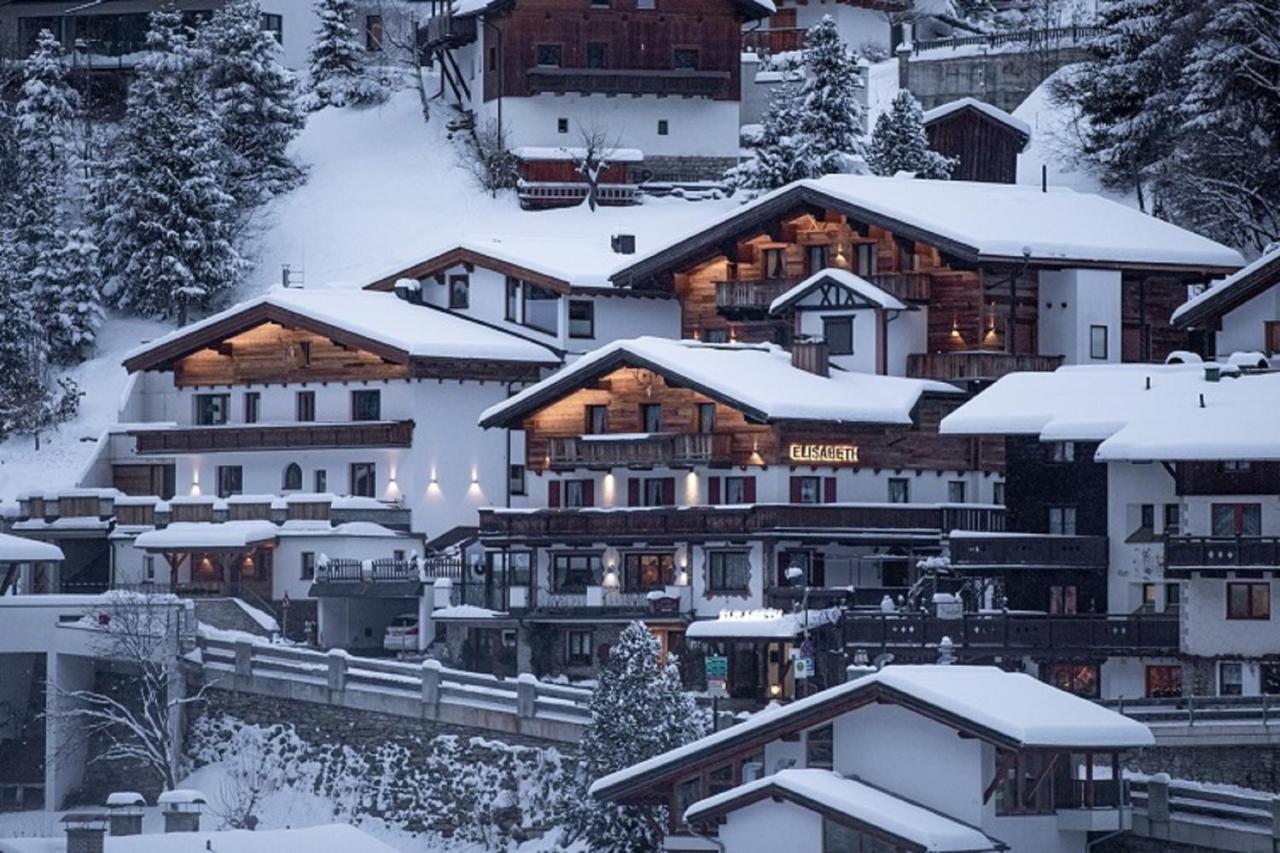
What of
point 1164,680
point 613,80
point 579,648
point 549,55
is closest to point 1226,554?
point 1164,680

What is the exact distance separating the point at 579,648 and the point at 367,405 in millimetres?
13274

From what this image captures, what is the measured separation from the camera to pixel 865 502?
8394cm

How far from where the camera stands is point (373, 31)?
126m

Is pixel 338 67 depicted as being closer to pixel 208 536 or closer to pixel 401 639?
pixel 208 536

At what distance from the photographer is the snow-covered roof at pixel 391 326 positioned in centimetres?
9112

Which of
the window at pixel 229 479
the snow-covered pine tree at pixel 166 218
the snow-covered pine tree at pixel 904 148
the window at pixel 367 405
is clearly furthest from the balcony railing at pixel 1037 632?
the snow-covered pine tree at pixel 166 218

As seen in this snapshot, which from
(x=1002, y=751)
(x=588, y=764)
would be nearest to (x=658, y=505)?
(x=588, y=764)

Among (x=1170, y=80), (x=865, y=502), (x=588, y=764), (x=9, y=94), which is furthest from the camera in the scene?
(x=9, y=94)

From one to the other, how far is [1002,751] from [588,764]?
9.42m

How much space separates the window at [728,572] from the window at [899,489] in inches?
175

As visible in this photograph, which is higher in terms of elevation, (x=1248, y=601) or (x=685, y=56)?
(x=685, y=56)

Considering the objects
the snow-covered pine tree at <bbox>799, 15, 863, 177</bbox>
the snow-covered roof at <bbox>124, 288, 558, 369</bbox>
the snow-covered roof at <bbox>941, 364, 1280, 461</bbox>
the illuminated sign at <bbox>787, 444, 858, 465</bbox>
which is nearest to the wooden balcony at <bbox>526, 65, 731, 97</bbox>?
the snow-covered pine tree at <bbox>799, 15, 863, 177</bbox>

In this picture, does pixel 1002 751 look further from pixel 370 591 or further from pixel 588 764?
pixel 370 591

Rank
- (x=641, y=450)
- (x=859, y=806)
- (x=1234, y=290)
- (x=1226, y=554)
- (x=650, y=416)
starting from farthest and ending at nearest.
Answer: (x=650, y=416), (x=1234, y=290), (x=641, y=450), (x=1226, y=554), (x=859, y=806)
